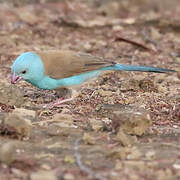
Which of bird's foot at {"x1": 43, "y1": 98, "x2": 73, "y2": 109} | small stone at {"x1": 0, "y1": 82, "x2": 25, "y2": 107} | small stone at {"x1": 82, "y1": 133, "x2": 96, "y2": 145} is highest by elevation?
small stone at {"x1": 0, "y1": 82, "x2": 25, "y2": 107}

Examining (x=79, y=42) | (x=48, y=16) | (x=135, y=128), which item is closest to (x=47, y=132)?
(x=135, y=128)

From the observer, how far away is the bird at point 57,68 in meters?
→ 5.27

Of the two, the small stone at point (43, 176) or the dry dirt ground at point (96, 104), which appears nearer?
the small stone at point (43, 176)

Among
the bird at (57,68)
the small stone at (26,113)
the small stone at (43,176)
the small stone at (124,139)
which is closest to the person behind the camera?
the small stone at (43,176)

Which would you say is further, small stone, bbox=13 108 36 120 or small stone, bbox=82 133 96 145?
small stone, bbox=13 108 36 120

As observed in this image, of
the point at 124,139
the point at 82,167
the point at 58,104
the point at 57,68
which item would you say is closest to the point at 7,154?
the point at 82,167

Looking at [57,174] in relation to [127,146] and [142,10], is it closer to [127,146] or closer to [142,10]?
[127,146]

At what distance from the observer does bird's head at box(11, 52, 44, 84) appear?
17.1 feet

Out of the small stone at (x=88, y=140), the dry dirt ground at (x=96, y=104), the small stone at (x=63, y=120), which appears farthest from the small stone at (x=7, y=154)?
the small stone at (x=63, y=120)

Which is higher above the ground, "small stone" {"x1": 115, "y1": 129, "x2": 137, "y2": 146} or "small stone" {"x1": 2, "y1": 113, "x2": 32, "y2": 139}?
"small stone" {"x1": 2, "y1": 113, "x2": 32, "y2": 139}

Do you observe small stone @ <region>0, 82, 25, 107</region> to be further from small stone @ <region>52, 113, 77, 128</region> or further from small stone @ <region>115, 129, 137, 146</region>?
small stone @ <region>115, 129, 137, 146</region>

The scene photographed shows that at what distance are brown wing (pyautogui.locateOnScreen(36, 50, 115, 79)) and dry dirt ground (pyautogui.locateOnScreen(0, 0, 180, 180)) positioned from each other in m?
0.27

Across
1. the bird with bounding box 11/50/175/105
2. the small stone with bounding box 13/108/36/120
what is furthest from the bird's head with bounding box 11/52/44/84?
the small stone with bounding box 13/108/36/120

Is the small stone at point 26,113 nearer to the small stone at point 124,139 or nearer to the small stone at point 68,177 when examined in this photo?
the small stone at point 124,139
